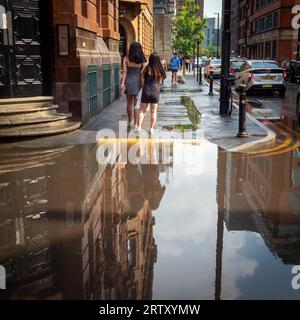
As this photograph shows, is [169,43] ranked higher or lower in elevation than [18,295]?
higher

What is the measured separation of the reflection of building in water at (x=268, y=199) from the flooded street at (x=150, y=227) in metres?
0.01

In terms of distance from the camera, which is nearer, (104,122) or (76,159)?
(76,159)

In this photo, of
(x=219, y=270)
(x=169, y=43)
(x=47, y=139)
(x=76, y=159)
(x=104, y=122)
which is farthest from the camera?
(x=169, y=43)

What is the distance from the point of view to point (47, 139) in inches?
401

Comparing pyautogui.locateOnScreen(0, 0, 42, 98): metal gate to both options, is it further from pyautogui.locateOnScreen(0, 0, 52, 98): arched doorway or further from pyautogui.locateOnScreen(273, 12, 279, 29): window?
pyautogui.locateOnScreen(273, 12, 279, 29): window

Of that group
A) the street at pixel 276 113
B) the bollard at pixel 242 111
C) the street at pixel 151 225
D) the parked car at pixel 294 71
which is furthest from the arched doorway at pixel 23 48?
the parked car at pixel 294 71

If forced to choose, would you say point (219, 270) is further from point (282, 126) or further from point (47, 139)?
point (282, 126)

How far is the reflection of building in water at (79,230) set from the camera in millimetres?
4008

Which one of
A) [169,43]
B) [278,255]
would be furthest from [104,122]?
[169,43]

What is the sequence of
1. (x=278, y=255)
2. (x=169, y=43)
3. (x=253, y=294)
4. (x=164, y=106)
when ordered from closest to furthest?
(x=253, y=294) < (x=278, y=255) < (x=164, y=106) < (x=169, y=43)

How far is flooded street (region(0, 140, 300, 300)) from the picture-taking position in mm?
3990

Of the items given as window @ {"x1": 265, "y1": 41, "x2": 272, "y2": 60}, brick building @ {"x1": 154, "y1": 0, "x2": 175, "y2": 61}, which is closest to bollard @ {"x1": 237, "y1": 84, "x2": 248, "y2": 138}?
window @ {"x1": 265, "y1": 41, "x2": 272, "y2": 60}

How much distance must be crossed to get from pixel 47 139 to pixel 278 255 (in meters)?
6.74

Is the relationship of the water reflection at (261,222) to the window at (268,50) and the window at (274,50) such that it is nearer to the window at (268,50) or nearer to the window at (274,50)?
the window at (274,50)
